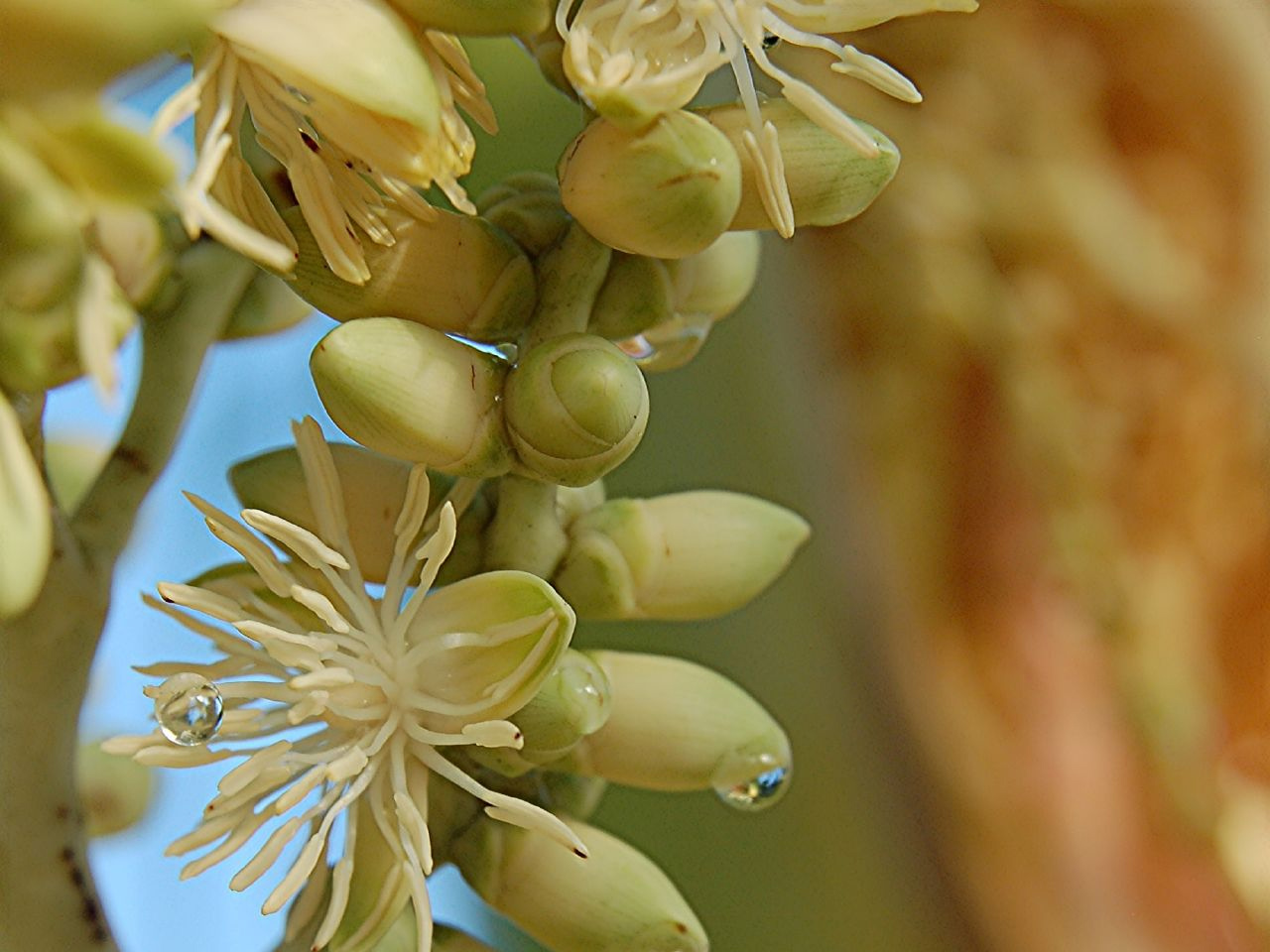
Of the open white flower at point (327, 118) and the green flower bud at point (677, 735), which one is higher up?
the open white flower at point (327, 118)

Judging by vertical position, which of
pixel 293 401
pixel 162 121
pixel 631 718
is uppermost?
pixel 162 121

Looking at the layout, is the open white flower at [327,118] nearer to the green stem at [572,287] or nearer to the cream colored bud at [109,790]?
the green stem at [572,287]

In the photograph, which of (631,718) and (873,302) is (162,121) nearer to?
(631,718)

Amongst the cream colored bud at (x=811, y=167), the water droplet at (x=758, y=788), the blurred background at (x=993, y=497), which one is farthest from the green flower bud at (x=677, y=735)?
the blurred background at (x=993, y=497)

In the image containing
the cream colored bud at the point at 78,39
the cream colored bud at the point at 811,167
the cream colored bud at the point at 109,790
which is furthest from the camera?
the cream colored bud at the point at 109,790

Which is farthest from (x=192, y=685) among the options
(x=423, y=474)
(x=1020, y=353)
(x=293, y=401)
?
(x=1020, y=353)

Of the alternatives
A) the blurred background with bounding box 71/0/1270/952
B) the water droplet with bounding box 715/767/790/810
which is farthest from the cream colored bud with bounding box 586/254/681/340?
the blurred background with bounding box 71/0/1270/952
